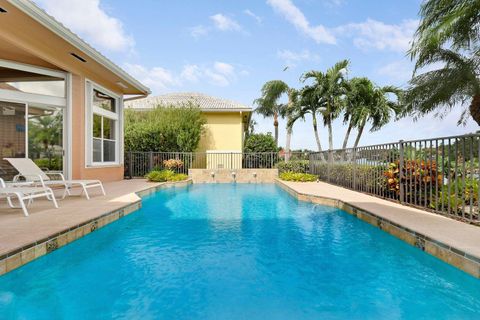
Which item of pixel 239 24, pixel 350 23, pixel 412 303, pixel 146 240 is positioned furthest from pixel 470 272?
pixel 350 23

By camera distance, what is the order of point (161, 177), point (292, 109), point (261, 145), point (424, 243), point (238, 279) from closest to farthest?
point (238, 279)
point (424, 243)
point (161, 177)
point (261, 145)
point (292, 109)

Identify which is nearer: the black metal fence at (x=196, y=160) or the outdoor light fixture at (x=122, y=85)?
the outdoor light fixture at (x=122, y=85)

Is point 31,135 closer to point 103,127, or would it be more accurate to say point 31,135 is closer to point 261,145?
point 103,127

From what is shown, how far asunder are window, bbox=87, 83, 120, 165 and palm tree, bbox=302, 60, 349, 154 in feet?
43.3

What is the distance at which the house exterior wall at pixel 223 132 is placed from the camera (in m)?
18.8

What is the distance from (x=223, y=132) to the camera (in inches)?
744

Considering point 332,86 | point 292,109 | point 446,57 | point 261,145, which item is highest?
point 332,86

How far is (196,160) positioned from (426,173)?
13133 millimetres

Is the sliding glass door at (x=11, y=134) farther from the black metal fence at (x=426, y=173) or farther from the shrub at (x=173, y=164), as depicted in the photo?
the black metal fence at (x=426, y=173)

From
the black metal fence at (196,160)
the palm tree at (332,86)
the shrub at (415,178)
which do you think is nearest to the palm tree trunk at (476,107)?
the black metal fence at (196,160)

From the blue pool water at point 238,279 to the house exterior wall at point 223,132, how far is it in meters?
13.9

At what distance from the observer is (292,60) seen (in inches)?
896

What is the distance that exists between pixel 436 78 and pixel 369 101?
307 inches

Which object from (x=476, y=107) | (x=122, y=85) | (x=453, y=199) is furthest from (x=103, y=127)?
(x=476, y=107)
